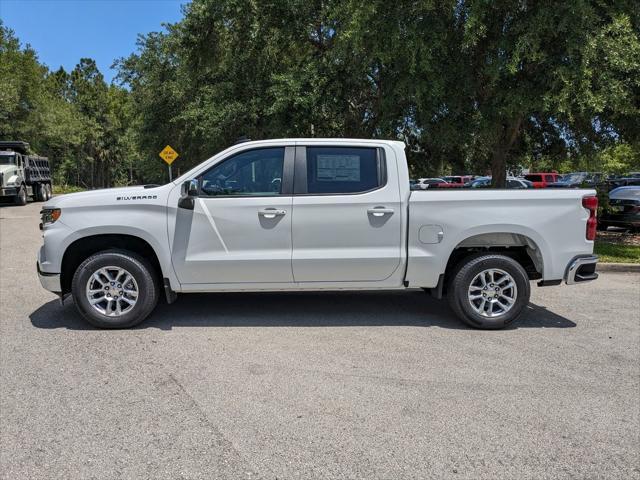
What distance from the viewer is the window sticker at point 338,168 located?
562 cm

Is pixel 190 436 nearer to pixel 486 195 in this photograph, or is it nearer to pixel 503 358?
pixel 503 358

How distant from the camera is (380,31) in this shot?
10.5 metres

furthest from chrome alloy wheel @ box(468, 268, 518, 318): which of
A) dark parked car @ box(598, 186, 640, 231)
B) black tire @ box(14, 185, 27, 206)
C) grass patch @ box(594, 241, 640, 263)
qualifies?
black tire @ box(14, 185, 27, 206)

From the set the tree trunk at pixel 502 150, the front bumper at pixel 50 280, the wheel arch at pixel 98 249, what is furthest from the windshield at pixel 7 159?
the front bumper at pixel 50 280

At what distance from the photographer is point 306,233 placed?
18.1 ft

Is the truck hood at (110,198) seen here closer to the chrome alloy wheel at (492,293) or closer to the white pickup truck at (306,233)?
the white pickup truck at (306,233)

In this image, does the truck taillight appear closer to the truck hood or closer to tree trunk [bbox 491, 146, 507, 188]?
the truck hood

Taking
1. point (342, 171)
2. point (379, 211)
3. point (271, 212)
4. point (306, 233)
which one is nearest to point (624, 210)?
point (379, 211)

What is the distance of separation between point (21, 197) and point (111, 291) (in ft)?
77.0

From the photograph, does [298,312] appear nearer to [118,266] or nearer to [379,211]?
[379,211]

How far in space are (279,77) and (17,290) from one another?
10463 mm

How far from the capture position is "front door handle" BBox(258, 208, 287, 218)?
545 cm

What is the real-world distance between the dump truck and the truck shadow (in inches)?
816

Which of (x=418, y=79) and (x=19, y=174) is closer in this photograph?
(x=418, y=79)
